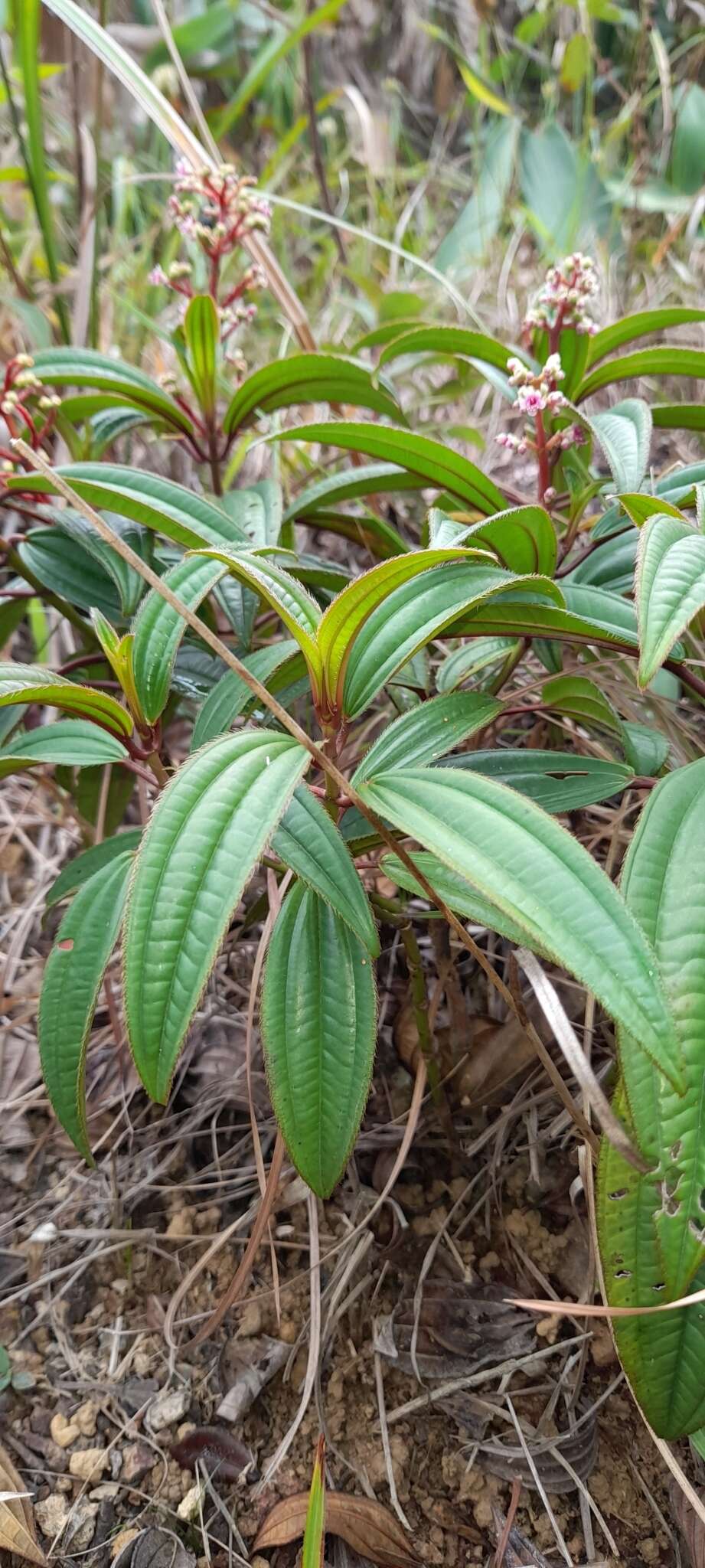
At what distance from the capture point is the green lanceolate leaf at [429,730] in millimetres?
749

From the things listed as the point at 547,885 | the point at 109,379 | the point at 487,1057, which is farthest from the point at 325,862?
the point at 109,379

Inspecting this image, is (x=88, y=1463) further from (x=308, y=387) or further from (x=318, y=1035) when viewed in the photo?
(x=308, y=387)

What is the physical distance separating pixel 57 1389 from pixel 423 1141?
17.1 inches

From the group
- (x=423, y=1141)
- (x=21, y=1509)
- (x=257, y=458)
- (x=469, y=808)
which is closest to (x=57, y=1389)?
(x=21, y=1509)

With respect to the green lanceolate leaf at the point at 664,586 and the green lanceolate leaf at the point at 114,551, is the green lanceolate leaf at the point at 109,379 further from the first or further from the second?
the green lanceolate leaf at the point at 664,586

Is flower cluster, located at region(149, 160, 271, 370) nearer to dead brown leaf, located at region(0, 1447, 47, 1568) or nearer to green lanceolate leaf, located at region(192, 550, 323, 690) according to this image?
green lanceolate leaf, located at region(192, 550, 323, 690)

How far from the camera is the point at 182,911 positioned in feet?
1.86

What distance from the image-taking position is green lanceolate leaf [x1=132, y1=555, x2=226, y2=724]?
0.81 metres

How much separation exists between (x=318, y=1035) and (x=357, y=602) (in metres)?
0.33

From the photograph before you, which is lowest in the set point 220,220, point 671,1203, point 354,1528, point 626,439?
point 354,1528

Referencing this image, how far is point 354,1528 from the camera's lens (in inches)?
31.0

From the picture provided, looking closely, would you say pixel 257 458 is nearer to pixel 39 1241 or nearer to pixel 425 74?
pixel 39 1241

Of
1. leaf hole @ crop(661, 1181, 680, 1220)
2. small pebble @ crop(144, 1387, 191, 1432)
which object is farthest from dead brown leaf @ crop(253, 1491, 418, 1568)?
leaf hole @ crop(661, 1181, 680, 1220)

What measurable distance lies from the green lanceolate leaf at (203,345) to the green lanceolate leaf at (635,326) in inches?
17.6
